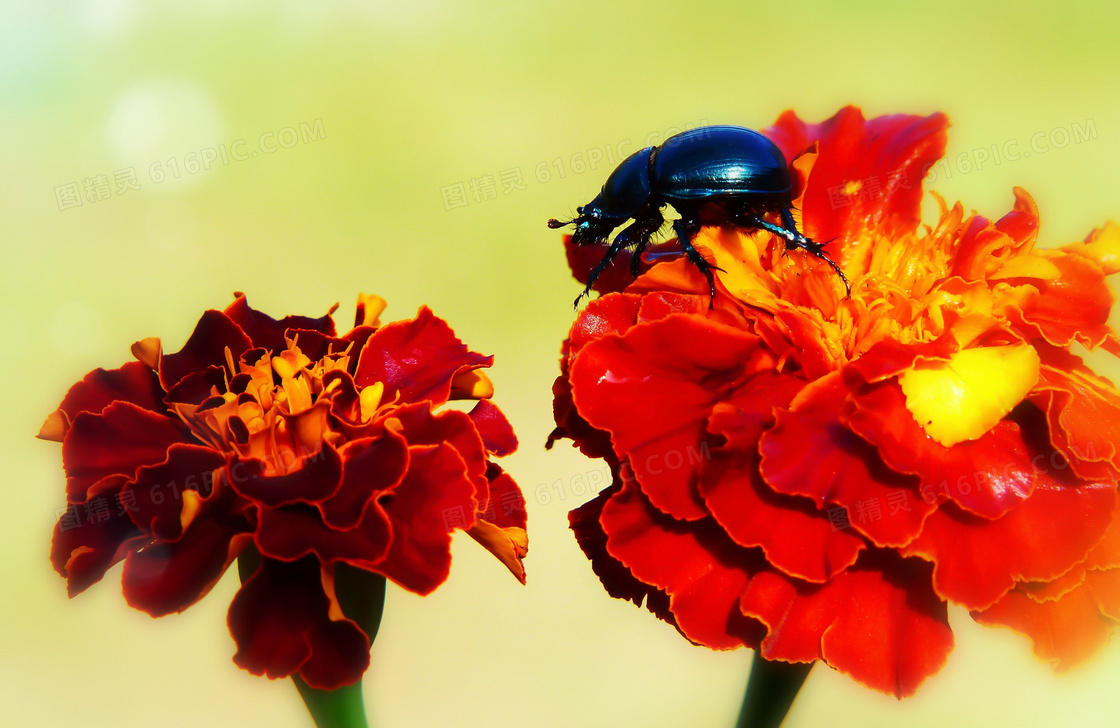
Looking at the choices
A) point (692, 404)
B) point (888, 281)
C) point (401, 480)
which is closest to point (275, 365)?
point (401, 480)

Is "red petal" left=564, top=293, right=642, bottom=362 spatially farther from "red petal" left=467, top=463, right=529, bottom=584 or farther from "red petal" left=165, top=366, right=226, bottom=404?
"red petal" left=165, top=366, right=226, bottom=404

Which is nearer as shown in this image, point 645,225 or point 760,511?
point 760,511

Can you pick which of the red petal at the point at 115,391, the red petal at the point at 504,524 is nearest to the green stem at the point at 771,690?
the red petal at the point at 504,524

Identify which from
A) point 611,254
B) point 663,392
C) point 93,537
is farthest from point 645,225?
point 93,537

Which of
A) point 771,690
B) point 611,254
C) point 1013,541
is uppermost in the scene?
point 611,254

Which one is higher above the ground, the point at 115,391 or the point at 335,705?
the point at 115,391

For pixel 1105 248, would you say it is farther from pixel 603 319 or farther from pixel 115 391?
pixel 115 391
